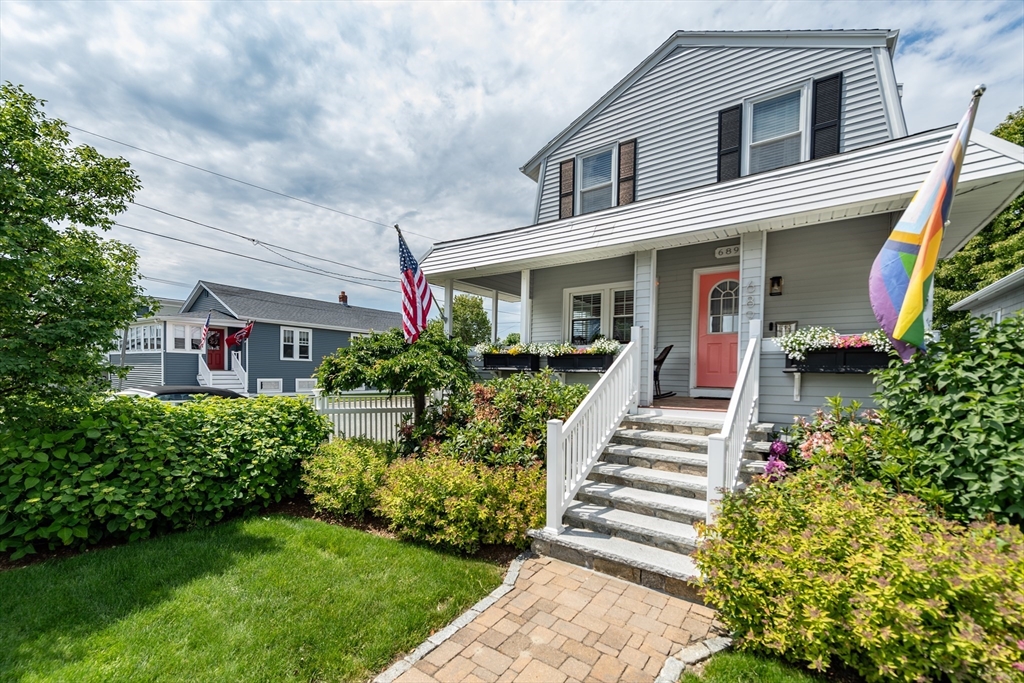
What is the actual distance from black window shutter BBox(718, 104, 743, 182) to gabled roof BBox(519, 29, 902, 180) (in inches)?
45.0

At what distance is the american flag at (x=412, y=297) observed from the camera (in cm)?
632

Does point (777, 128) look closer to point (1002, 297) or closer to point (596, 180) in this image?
point (596, 180)

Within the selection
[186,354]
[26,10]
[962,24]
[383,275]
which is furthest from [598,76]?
[186,354]

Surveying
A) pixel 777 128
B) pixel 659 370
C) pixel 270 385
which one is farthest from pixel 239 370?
pixel 777 128

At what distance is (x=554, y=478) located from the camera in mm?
3938

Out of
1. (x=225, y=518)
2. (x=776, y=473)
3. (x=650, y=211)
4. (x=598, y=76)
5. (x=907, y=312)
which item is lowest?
(x=225, y=518)

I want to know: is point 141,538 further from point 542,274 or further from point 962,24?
point 962,24

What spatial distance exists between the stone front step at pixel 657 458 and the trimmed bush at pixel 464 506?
3.84 ft

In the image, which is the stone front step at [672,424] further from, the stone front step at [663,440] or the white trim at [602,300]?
the white trim at [602,300]

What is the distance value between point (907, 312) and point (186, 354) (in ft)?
68.8

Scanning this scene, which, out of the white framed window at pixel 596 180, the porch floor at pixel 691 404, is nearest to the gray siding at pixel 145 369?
the white framed window at pixel 596 180

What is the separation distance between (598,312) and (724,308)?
2.37 m

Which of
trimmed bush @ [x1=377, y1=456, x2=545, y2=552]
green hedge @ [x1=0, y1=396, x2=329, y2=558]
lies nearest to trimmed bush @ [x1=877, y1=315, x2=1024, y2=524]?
trimmed bush @ [x1=377, y1=456, x2=545, y2=552]

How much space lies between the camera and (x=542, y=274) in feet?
29.5
